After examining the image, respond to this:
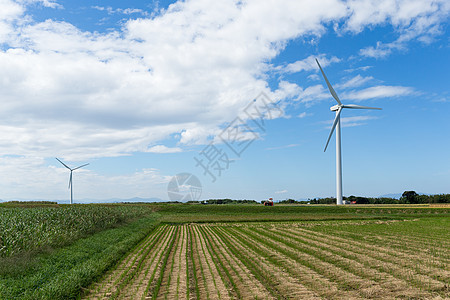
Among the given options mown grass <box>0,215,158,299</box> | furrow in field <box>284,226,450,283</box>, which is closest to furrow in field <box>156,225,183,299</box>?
mown grass <box>0,215,158,299</box>

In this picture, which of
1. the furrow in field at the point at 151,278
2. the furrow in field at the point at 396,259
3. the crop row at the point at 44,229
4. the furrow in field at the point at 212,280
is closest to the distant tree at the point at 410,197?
the furrow in field at the point at 396,259

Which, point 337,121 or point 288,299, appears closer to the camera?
point 288,299

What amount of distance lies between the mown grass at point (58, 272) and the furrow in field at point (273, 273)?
7.55 m

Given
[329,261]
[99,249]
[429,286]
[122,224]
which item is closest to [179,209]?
[122,224]

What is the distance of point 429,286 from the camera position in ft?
44.6

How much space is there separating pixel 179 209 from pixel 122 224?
42.1 metres

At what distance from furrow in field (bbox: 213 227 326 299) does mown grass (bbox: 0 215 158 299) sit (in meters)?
7.55

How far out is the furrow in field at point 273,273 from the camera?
12.8 m

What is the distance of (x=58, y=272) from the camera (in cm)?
1527

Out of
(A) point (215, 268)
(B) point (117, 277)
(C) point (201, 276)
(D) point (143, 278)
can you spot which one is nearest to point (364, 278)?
(A) point (215, 268)

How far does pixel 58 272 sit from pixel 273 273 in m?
9.87

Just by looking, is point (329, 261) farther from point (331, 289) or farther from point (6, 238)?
point (6, 238)

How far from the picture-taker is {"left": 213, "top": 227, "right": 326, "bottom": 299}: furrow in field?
504 inches

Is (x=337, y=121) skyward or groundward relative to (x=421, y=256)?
skyward
